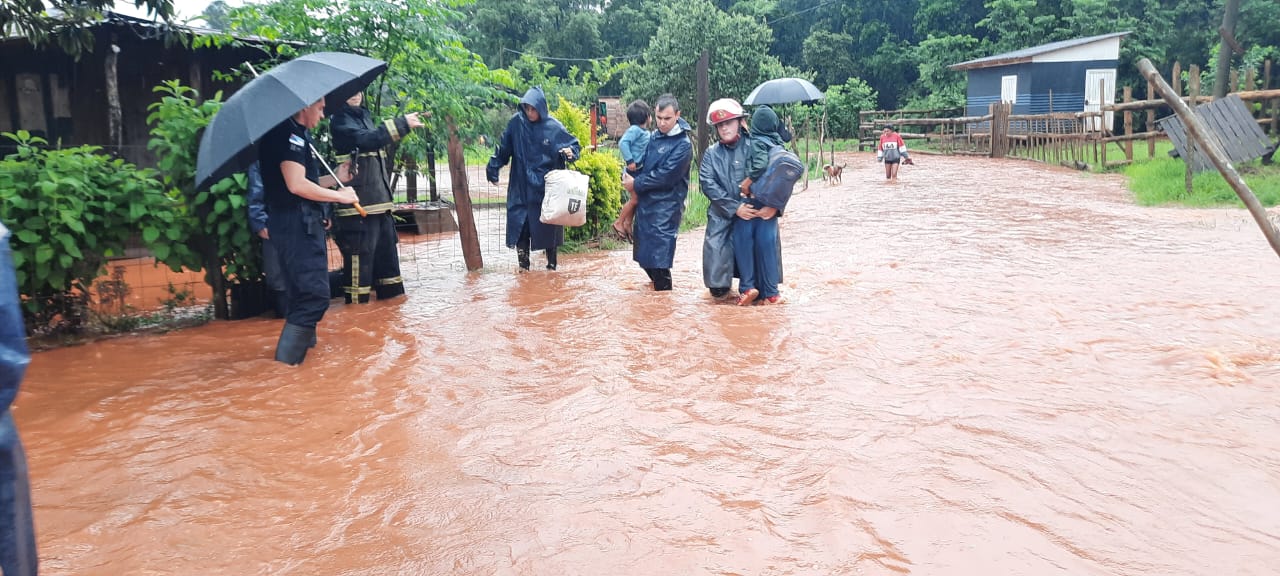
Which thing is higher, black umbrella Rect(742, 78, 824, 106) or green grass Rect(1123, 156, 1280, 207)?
black umbrella Rect(742, 78, 824, 106)

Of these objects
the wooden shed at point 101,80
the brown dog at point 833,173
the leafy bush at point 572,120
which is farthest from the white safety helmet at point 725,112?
the brown dog at point 833,173

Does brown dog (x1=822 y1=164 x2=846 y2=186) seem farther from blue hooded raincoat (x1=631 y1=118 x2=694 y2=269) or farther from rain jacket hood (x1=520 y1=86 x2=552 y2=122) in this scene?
blue hooded raincoat (x1=631 y1=118 x2=694 y2=269)

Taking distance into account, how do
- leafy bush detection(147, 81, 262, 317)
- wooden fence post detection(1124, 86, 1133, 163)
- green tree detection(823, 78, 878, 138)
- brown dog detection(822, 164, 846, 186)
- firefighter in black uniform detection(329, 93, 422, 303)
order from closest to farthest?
leafy bush detection(147, 81, 262, 317)
firefighter in black uniform detection(329, 93, 422, 303)
brown dog detection(822, 164, 846, 186)
wooden fence post detection(1124, 86, 1133, 163)
green tree detection(823, 78, 878, 138)

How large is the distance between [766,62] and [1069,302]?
20.0 meters

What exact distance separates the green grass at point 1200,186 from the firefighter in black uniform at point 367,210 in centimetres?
1135

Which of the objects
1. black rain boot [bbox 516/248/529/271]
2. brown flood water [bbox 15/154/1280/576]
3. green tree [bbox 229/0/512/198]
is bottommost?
brown flood water [bbox 15/154/1280/576]

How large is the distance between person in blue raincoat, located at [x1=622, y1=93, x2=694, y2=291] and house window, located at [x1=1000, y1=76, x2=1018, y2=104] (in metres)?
28.0

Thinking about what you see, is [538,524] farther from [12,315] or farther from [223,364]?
[223,364]

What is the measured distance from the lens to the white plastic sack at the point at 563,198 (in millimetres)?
7770

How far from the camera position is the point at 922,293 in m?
7.40

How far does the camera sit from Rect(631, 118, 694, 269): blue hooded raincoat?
7.25m

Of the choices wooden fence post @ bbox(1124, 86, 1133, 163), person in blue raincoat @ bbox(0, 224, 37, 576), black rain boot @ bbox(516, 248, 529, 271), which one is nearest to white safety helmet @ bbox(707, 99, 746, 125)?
black rain boot @ bbox(516, 248, 529, 271)

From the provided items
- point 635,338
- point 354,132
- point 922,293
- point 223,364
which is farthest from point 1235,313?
point 223,364

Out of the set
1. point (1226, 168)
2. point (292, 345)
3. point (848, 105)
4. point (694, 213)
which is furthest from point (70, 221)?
point (848, 105)
